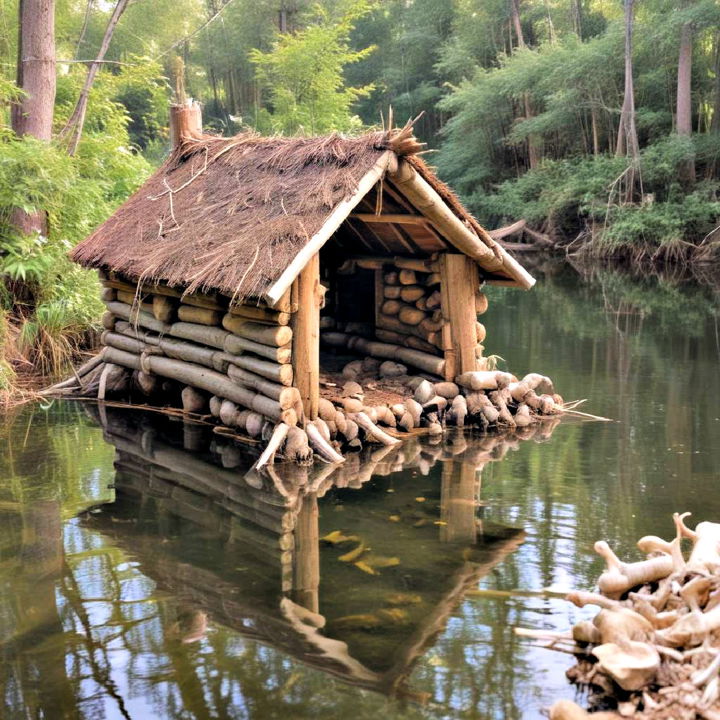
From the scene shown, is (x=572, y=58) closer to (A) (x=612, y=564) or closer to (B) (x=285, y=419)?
(B) (x=285, y=419)

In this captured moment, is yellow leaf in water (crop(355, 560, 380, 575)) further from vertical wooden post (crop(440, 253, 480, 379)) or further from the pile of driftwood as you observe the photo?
vertical wooden post (crop(440, 253, 480, 379))

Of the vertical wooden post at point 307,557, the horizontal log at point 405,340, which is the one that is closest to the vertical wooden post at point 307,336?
the vertical wooden post at point 307,557

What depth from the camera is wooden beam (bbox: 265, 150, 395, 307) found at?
771cm

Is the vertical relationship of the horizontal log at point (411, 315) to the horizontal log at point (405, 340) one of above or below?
above

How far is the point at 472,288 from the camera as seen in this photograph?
9.93m

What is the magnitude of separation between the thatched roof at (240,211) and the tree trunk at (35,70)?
2.71m

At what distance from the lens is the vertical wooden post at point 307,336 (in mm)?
8367

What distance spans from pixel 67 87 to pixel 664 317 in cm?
1160

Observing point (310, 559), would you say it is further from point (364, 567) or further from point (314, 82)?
point (314, 82)

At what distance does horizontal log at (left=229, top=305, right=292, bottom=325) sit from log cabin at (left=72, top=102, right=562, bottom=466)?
0.06 feet

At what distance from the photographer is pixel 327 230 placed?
321 inches

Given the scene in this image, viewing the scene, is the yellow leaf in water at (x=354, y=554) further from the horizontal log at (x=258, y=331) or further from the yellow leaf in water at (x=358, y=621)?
the horizontal log at (x=258, y=331)

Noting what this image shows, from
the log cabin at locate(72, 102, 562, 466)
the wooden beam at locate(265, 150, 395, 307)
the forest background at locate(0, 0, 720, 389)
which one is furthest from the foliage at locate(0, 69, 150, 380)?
the wooden beam at locate(265, 150, 395, 307)

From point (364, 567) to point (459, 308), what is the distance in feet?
14.3
